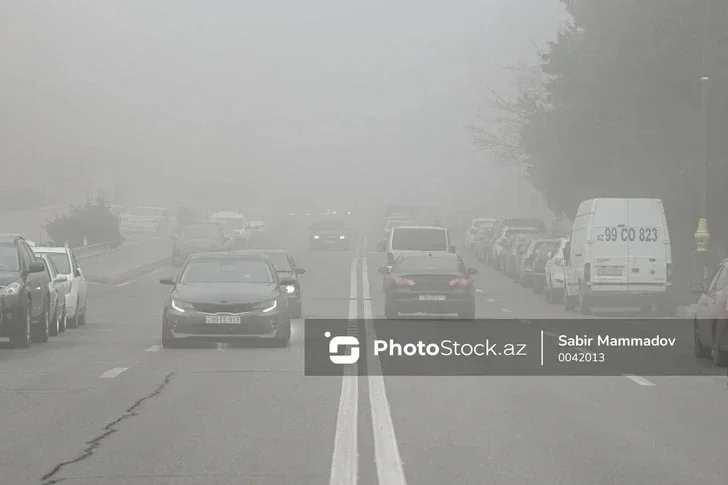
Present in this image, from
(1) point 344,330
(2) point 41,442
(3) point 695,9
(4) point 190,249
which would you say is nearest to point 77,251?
(4) point 190,249

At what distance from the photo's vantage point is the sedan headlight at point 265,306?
75.7 ft

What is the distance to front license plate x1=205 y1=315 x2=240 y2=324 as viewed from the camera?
75.0 ft

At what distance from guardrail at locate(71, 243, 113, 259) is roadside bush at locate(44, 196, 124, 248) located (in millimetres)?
569

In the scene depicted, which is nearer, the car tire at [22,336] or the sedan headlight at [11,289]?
the sedan headlight at [11,289]

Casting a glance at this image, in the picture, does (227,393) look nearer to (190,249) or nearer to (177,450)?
(177,450)

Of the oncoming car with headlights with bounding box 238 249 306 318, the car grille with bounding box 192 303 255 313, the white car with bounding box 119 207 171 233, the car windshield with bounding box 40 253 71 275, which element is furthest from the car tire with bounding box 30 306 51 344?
the white car with bounding box 119 207 171 233

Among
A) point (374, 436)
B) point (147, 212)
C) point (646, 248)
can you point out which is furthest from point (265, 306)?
point (147, 212)

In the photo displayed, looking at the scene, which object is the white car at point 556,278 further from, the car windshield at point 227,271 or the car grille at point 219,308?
the car grille at point 219,308

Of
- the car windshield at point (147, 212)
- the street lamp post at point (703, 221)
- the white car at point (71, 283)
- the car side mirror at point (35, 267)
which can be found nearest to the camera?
the car side mirror at point (35, 267)

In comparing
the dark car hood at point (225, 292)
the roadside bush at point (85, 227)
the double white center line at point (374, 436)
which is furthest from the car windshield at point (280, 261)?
the roadside bush at point (85, 227)

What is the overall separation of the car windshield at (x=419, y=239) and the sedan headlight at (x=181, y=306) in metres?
22.1

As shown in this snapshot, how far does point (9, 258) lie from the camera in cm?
2419

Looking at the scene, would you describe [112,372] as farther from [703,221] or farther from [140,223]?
[140,223]

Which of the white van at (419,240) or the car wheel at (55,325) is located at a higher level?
→ the white van at (419,240)
